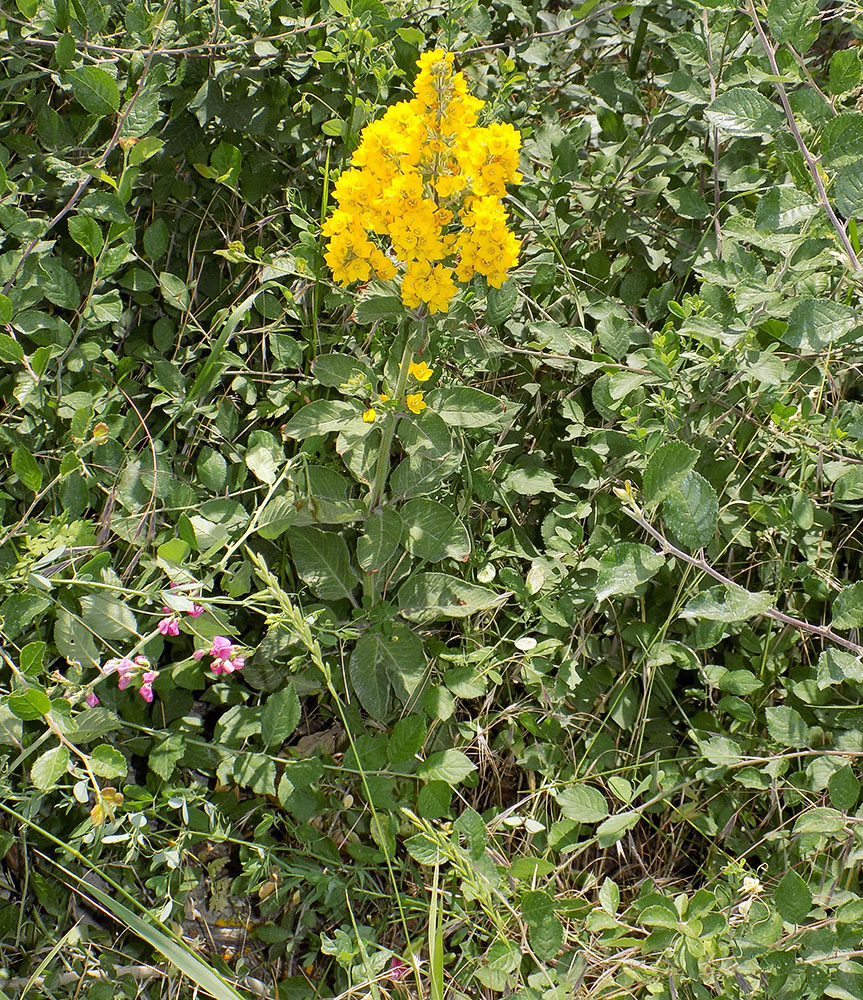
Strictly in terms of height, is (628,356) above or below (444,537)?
above

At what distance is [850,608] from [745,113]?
103cm

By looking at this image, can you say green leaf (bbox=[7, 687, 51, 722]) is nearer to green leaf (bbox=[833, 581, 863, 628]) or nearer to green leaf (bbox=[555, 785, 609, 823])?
green leaf (bbox=[555, 785, 609, 823])

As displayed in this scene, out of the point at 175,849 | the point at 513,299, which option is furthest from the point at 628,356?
the point at 175,849

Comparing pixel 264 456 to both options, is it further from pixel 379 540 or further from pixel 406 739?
pixel 406 739

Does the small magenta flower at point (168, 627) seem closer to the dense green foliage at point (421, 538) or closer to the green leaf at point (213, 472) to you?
the dense green foliage at point (421, 538)

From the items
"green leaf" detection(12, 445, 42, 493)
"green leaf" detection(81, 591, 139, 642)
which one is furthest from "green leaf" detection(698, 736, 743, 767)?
"green leaf" detection(12, 445, 42, 493)

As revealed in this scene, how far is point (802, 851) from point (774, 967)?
0.27 metres

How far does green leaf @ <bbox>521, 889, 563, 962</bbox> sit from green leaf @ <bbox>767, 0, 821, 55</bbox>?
1.68 meters

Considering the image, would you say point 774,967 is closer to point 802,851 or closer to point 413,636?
point 802,851

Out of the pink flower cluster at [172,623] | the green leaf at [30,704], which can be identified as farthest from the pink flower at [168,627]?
the green leaf at [30,704]

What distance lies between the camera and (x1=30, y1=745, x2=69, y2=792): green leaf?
4.83 ft

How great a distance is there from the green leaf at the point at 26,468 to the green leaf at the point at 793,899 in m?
1.63

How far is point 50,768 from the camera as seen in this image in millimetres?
1492

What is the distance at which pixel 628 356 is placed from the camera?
200 cm
